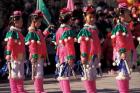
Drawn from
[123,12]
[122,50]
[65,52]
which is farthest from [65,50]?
[123,12]

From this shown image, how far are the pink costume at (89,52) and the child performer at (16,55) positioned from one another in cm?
158

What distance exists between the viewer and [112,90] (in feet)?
39.4

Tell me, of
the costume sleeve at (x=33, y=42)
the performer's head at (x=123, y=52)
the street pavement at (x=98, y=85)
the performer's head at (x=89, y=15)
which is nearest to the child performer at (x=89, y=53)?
the performer's head at (x=89, y=15)

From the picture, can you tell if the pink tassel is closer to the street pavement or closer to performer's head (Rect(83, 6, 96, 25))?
performer's head (Rect(83, 6, 96, 25))

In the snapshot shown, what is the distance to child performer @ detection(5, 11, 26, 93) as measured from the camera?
35.4 feet

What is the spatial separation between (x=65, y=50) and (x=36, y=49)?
33.0 inches

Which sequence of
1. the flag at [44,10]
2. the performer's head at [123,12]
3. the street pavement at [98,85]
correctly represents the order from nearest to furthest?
the performer's head at [123,12], the street pavement at [98,85], the flag at [44,10]

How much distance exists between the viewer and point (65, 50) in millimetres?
10297

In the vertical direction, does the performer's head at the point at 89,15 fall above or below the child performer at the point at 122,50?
above

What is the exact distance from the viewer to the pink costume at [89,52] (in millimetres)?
9859

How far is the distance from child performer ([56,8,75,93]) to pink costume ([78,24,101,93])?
359 millimetres

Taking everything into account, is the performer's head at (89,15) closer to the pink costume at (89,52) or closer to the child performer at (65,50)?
the pink costume at (89,52)

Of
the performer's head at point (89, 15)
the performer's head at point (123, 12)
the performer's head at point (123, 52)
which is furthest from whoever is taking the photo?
the performer's head at point (89, 15)

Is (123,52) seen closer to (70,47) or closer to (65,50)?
Result: (70,47)
